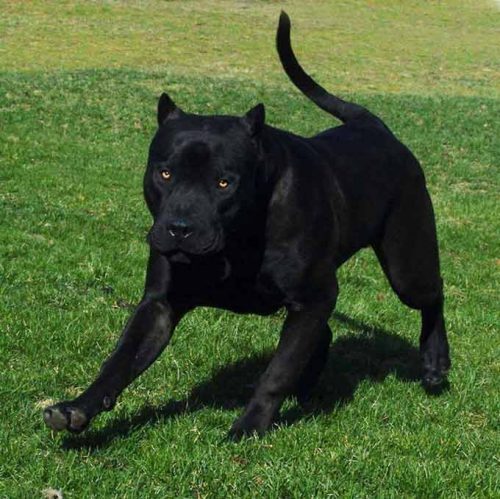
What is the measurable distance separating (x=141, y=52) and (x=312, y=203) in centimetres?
2734

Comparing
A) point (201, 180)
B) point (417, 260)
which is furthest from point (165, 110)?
point (417, 260)

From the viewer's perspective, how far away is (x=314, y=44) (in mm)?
36031

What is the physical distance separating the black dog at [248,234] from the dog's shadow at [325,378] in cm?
24

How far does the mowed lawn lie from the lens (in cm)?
449

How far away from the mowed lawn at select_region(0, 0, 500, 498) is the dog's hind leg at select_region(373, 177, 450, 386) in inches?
7.4

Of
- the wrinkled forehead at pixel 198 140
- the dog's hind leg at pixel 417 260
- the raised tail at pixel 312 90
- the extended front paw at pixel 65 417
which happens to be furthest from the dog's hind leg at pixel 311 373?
the extended front paw at pixel 65 417

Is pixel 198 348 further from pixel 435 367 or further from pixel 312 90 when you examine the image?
pixel 312 90

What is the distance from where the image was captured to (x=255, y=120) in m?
4.70

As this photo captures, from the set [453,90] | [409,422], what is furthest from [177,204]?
[453,90]

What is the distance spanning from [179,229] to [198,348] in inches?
84.8

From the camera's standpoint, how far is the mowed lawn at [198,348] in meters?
4.49

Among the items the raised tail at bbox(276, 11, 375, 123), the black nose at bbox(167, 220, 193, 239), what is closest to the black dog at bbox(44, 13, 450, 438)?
the black nose at bbox(167, 220, 193, 239)

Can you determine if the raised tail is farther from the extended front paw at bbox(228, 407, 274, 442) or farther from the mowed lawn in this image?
the extended front paw at bbox(228, 407, 274, 442)

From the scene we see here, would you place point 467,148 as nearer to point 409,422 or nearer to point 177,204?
point 409,422
